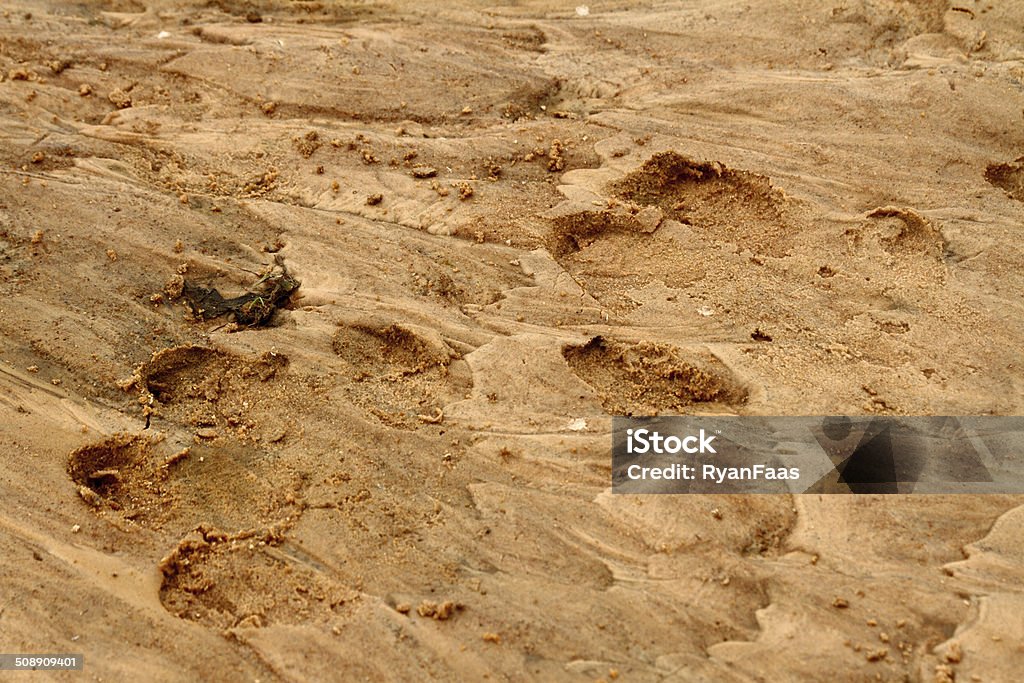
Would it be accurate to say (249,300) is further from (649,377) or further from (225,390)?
(649,377)

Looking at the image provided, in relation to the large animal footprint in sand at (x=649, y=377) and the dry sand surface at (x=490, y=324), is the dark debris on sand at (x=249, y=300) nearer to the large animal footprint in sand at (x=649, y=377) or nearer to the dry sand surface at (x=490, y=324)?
the dry sand surface at (x=490, y=324)

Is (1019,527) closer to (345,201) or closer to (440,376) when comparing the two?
(440,376)

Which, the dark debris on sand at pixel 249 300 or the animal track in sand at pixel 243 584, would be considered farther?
the dark debris on sand at pixel 249 300

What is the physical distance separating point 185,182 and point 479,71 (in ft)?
5.36

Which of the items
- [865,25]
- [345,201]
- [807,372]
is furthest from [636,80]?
[807,372]

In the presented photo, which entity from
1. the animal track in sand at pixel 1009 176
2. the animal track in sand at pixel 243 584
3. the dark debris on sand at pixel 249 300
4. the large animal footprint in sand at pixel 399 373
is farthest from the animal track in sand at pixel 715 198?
the animal track in sand at pixel 243 584

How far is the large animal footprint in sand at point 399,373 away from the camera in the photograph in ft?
12.0

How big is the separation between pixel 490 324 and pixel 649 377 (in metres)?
0.67

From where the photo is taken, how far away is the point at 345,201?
4.52 meters

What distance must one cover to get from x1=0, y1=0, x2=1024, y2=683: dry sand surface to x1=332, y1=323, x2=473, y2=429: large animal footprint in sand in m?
0.02

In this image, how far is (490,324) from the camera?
3.97 meters

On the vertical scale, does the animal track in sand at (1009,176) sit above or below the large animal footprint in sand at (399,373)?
above

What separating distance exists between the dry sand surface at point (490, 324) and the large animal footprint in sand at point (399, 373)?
16 mm

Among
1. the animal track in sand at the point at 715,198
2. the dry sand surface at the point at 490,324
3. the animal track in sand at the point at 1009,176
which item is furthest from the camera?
the animal track in sand at the point at 1009,176
